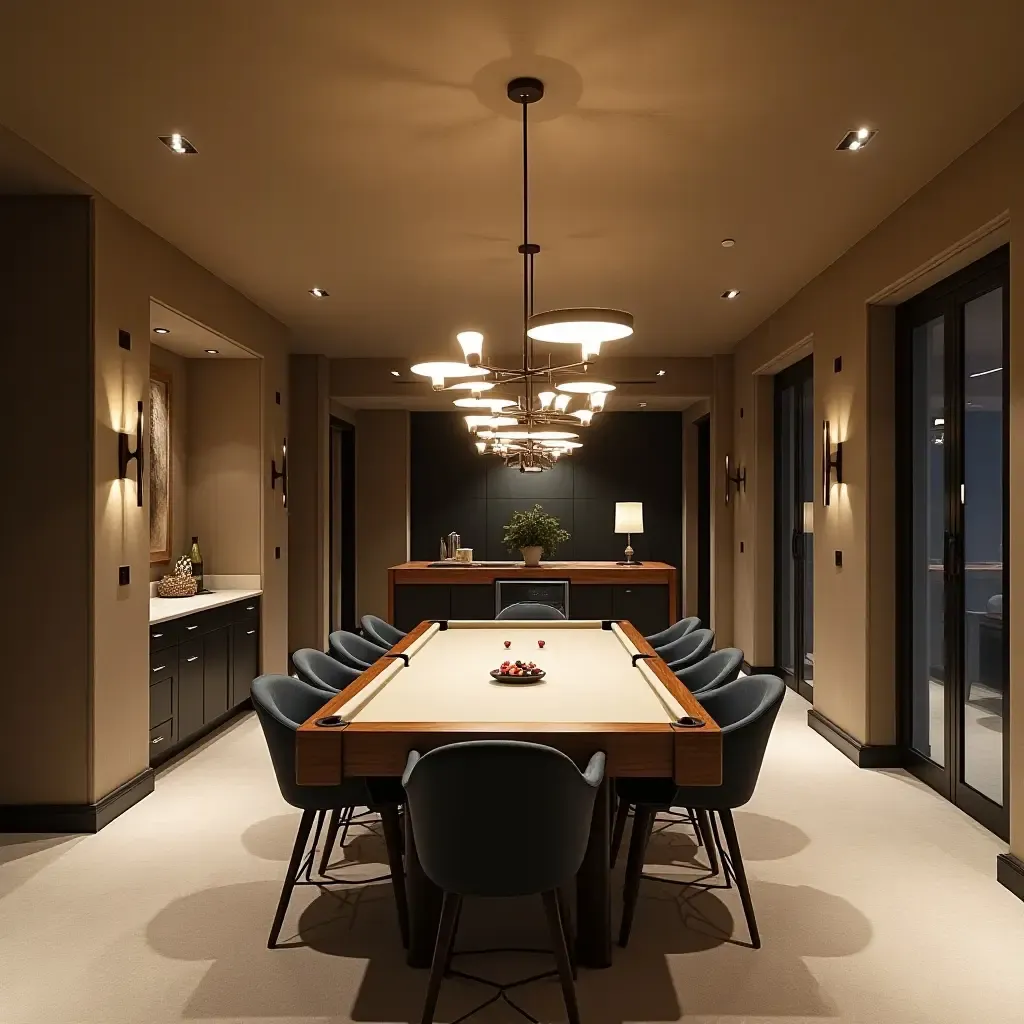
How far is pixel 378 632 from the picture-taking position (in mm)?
5141

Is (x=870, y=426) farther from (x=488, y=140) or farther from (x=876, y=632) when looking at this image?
(x=488, y=140)

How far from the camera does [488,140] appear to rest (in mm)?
3775

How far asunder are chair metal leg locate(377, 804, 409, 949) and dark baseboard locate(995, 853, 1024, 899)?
229 centimetres

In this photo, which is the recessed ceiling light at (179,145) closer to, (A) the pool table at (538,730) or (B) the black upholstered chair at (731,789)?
(A) the pool table at (538,730)

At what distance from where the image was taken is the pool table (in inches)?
104

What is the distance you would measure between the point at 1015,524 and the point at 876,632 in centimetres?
170

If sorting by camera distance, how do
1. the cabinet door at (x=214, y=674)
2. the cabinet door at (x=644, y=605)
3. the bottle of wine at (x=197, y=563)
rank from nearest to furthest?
the cabinet door at (x=214, y=674) → the bottle of wine at (x=197, y=563) → the cabinet door at (x=644, y=605)

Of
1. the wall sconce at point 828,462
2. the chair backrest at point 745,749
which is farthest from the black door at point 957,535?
the chair backrest at point 745,749

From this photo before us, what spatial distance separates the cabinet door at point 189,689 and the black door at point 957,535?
412cm

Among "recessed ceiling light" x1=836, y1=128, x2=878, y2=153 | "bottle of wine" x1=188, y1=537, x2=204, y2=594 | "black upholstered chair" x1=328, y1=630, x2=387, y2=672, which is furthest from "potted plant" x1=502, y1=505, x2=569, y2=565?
"recessed ceiling light" x1=836, y1=128, x2=878, y2=153

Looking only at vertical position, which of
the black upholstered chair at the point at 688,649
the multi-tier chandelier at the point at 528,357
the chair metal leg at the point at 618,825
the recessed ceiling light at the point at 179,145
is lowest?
the chair metal leg at the point at 618,825

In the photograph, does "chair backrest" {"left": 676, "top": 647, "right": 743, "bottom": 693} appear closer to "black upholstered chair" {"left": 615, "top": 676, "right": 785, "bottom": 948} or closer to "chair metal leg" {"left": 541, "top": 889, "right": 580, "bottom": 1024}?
Result: "black upholstered chair" {"left": 615, "top": 676, "right": 785, "bottom": 948}

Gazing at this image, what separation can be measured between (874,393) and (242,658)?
448 centimetres

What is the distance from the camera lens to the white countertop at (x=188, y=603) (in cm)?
514
